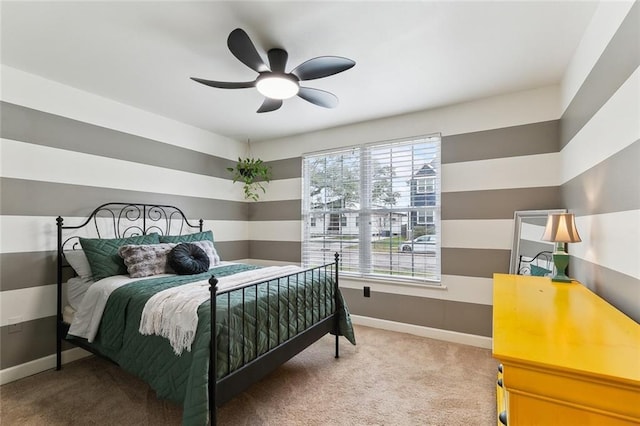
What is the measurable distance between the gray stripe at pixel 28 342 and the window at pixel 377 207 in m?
2.66

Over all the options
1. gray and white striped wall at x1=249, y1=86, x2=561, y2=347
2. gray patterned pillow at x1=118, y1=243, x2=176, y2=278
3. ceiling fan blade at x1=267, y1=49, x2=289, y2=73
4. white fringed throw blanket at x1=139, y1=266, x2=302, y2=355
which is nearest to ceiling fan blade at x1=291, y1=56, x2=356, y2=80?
ceiling fan blade at x1=267, y1=49, x2=289, y2=73

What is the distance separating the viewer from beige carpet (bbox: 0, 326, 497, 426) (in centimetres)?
189

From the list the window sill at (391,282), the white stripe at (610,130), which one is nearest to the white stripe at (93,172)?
the window sill at (391,282)

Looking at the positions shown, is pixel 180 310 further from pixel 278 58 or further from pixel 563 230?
pixel 563 230

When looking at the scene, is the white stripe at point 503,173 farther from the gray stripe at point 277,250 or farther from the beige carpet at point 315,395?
the gray stripe at point 277,250

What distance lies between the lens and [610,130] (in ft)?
5.09

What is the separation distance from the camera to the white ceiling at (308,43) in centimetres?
177

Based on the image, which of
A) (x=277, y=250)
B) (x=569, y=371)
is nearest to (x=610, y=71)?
(x=569, y=371)

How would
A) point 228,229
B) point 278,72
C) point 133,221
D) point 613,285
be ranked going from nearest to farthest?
1. point 613,285
2. point 278,72
3. point 133,221
4. point 228,229

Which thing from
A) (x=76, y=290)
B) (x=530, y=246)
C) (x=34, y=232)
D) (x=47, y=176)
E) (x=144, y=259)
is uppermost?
(x=47, y=176)

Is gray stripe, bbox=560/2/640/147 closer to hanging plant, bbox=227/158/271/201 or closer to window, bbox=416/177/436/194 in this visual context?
window, bbox=416/177/436/194

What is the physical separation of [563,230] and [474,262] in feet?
3.90

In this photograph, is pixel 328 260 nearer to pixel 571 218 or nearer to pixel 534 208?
pixel 534 208

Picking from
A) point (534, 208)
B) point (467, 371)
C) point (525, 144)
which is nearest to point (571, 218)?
point (534, 208)
